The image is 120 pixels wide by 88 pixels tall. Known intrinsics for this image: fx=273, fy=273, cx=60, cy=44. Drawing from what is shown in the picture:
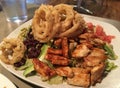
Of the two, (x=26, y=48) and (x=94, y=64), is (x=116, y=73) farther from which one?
(x=26, y=48)

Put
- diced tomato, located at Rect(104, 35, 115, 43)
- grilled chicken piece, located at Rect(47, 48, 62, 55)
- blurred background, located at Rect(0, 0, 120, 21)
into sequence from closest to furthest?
grilled chicken piece, located at Rect(47, 48, 62, 55) < diced tomato, located at Rect(104, 35, 115, 43) < blurred background, located at Rect(0, 0, 120, 21)

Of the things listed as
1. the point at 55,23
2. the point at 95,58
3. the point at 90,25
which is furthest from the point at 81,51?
the point at 90,25

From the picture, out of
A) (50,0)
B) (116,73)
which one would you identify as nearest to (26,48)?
(116,73)

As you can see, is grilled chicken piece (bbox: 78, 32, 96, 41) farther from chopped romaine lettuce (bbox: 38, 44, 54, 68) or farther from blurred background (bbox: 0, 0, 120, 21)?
blurred background (bbox: 0, 0, 120, 21)

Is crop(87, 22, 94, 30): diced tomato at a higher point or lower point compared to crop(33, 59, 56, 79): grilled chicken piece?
higher

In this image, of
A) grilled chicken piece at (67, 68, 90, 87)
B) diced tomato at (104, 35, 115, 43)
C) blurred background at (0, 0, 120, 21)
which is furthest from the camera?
blurred background at (0, 0, 120, 21)

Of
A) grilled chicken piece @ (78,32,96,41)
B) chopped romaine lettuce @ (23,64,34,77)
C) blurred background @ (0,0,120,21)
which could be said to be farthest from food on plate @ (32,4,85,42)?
blurred background @ (0,0,120,21)

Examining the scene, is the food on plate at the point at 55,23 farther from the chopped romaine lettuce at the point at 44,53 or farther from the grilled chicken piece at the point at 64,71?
the grilled chicken piece at the point at 64,71
